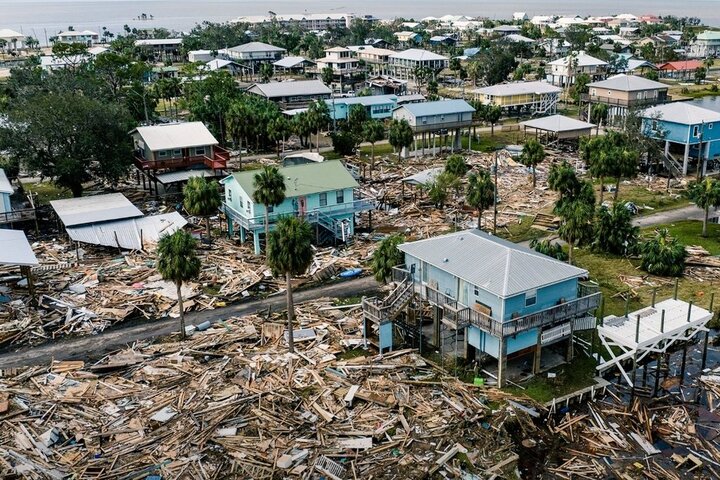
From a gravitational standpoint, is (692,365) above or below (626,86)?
below

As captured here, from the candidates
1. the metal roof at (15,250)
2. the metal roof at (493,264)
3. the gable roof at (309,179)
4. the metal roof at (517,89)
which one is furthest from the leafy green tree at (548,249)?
the metal roof at (517,89)

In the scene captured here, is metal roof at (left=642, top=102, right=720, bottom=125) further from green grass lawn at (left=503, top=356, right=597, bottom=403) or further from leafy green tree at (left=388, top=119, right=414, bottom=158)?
green grass lawn at (left=503, top=356, right=597, bottom=403)

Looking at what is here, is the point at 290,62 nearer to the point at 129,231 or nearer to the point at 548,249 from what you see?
the point at 129,231

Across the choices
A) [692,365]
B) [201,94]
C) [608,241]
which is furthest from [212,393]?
[201,94]

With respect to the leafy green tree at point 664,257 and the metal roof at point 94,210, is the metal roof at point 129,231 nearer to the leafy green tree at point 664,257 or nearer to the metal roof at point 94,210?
the metal roof at point 94,210

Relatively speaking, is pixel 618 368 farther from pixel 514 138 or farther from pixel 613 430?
pixel 514 138

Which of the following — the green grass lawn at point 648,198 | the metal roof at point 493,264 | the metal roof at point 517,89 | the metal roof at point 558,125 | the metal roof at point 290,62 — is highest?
the metal roof at point 290,62

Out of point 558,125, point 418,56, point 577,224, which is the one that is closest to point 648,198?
point 558,125
